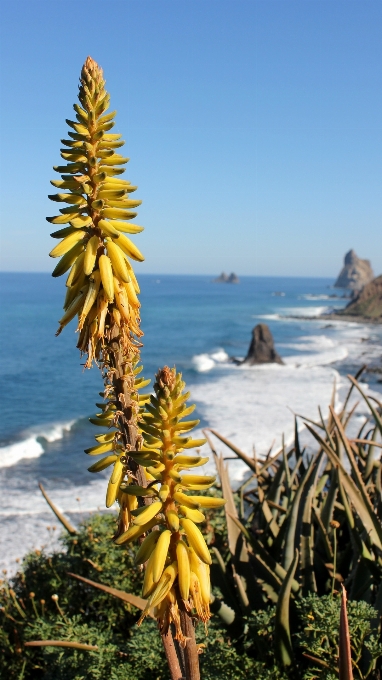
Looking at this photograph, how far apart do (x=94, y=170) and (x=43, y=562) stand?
366 centimetres

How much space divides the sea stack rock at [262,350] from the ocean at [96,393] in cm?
138

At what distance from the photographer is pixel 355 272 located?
156 meters

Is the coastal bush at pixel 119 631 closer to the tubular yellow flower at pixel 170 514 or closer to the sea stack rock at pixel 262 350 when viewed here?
the tubular yellow flower at pixel 170 514

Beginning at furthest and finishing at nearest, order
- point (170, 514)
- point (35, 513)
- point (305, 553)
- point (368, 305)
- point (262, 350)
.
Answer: point (368, 305) < point (262, 350) < point (35, 513) < point (305, 553) < point (170, 514)

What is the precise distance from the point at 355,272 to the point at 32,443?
5752 inches

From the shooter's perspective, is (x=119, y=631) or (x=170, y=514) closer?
(x=170, y=514)

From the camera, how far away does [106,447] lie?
2.02 m

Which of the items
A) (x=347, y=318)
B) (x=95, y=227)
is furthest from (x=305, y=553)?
(x=347, y=318)

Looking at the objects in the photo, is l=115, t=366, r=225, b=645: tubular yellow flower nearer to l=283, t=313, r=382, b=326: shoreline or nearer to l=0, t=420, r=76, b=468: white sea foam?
l=0, t=420, r=76, b=468: white sea foam

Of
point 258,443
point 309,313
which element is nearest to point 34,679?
point 258,443

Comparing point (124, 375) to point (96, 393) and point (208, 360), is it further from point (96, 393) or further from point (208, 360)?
point (208, 360)

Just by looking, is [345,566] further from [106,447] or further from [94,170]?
[94,170]

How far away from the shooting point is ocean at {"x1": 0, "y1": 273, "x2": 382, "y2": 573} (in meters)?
14.4

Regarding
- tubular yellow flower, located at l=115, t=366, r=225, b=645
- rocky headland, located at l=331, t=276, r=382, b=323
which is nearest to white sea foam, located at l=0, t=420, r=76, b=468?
tubular yellow flower, located at l=115, t=366, r=225, b=645
